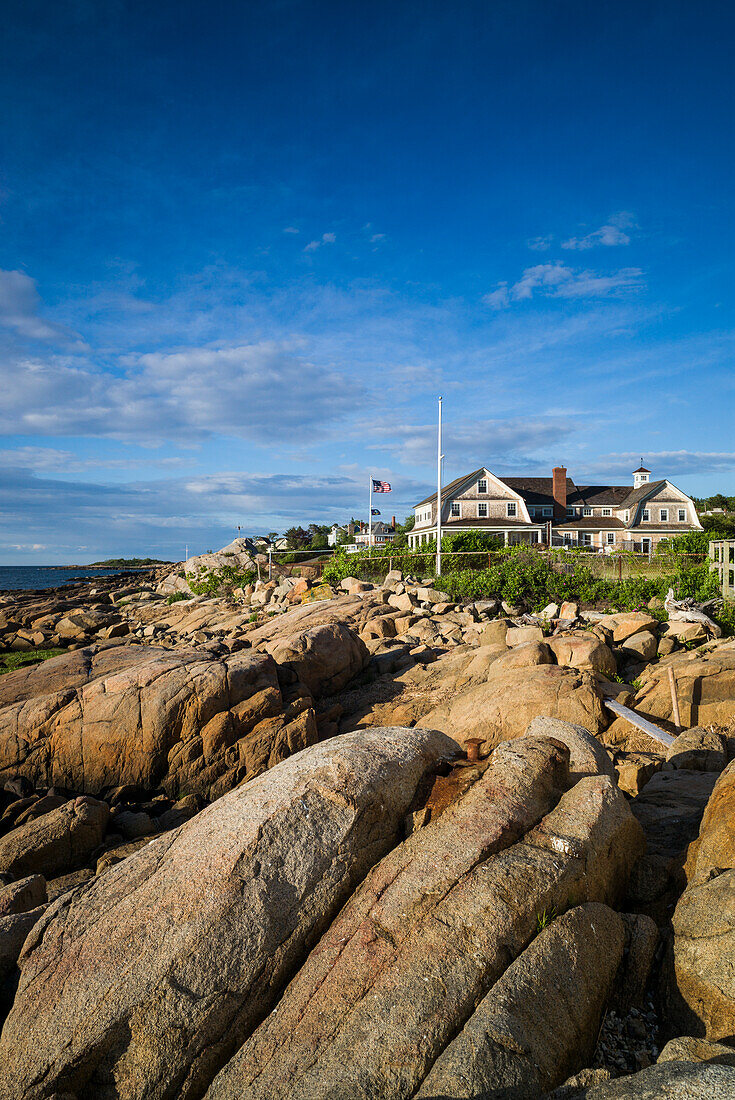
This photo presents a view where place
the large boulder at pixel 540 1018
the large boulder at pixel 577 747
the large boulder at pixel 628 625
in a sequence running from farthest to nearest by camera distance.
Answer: the large boulder at pixel 628 625 → the large boulder at pixel 577 747 → the large boulder at pixel 540 1018

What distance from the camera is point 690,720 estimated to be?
40.2 feet

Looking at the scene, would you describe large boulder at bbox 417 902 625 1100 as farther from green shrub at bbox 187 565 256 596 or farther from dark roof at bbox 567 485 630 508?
dark roof at bbox 567 485 630 508

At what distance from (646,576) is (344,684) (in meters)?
12.8

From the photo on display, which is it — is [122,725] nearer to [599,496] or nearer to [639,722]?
[639,722]

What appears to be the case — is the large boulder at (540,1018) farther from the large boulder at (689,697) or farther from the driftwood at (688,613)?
the driftwood at (688,613)

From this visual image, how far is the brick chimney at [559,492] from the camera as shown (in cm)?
5472

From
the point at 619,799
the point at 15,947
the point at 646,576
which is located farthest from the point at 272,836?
the point at 646,576

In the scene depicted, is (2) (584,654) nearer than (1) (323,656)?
Yes

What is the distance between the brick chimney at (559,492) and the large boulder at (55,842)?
167 feet

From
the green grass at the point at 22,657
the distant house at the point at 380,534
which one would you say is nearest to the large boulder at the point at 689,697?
the green grass at the point at 22,657

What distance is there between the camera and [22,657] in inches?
955

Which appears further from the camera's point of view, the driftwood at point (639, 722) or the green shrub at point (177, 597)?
the green shrub at point (177, 597)

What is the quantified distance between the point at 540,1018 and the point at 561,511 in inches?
2107

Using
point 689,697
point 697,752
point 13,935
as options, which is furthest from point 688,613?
point 13,935
